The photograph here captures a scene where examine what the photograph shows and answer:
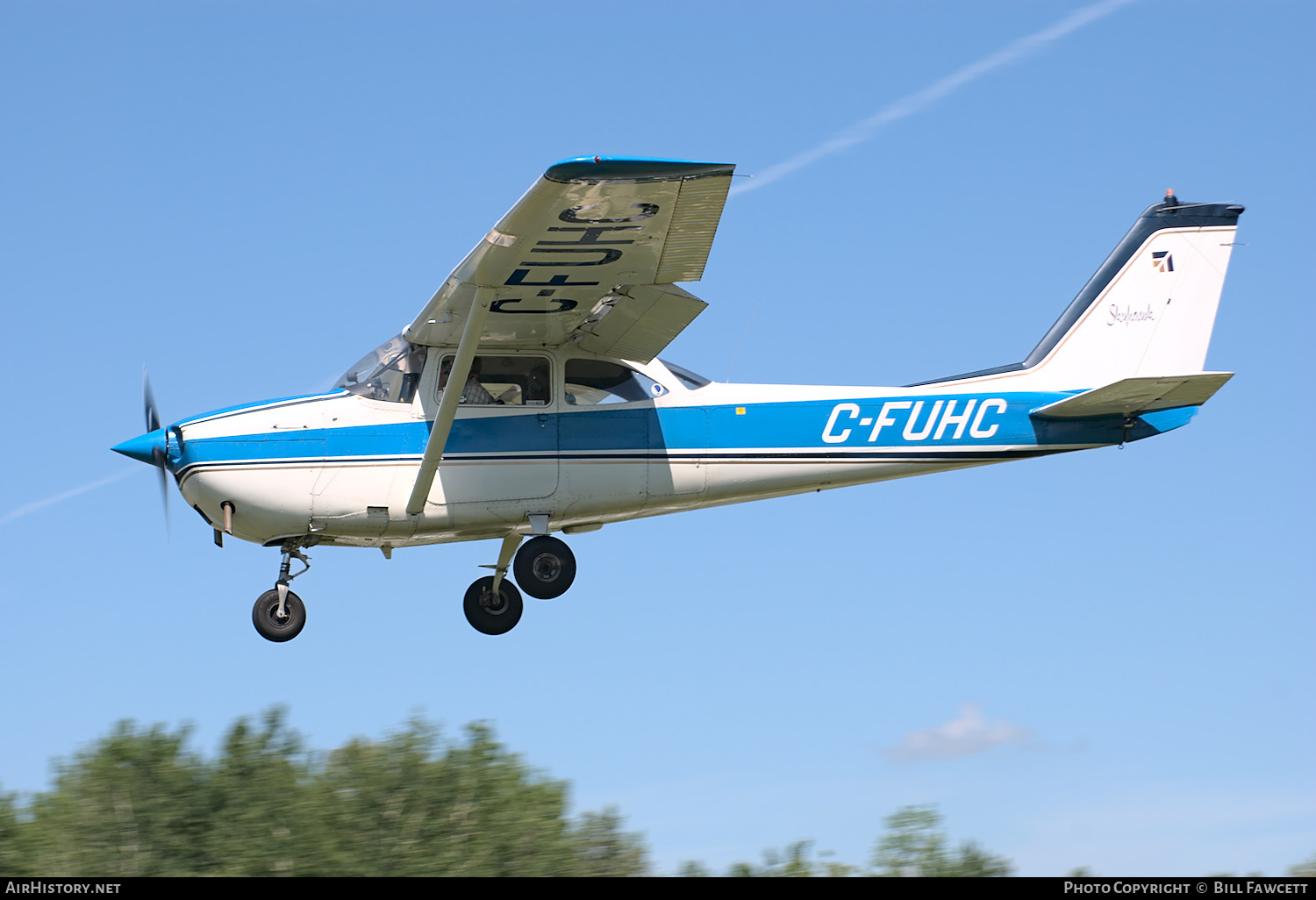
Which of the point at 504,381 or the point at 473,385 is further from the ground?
the point at 504,381

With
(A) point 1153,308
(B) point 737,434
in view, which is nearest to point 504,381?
(B) point 737,434

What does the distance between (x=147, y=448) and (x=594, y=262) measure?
166 inches

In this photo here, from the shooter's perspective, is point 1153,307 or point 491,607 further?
point 1153,307

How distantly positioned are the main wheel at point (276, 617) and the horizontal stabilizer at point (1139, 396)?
7.00 meters

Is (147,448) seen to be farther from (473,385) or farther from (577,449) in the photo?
(577,449)

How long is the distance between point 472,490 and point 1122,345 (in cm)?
668

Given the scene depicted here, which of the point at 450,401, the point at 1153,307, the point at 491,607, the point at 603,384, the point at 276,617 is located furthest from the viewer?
the point at 1153,307

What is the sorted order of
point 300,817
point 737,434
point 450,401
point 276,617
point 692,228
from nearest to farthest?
point 692,228
point 450,401
point 276,617
point 737,434
point 300,817

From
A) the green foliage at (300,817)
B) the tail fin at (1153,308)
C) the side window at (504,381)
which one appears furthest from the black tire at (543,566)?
the green foliage at (300,817)

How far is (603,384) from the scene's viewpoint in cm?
1276

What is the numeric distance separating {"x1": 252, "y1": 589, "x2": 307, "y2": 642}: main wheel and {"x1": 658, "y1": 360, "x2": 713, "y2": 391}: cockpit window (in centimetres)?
388

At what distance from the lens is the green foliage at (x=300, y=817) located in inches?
832

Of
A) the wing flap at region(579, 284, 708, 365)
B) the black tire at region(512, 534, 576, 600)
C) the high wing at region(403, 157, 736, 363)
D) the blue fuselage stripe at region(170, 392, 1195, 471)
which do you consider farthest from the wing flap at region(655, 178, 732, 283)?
the black tire at region(512, 534, 576, 600)
